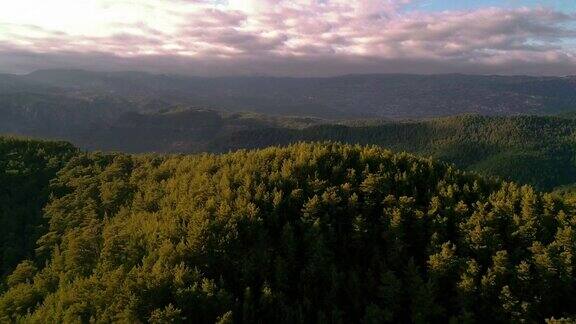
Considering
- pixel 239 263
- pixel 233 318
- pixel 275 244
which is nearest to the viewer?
pixel 233 318

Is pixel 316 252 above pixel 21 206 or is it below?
above

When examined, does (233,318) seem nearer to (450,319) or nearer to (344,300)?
(344,300)

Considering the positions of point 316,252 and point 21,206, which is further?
point 21,206

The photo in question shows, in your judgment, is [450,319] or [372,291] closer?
[450,319]

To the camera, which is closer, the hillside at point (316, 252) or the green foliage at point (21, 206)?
the hillside at point (316, 252)

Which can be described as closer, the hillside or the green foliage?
the hillside

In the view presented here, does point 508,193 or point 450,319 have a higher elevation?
point 508,193

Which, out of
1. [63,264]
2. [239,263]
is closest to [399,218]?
[239,263]

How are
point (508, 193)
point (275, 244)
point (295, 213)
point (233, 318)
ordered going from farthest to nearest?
point (508, 193), point (295, 213), point (275, 244), point (233, 318)
